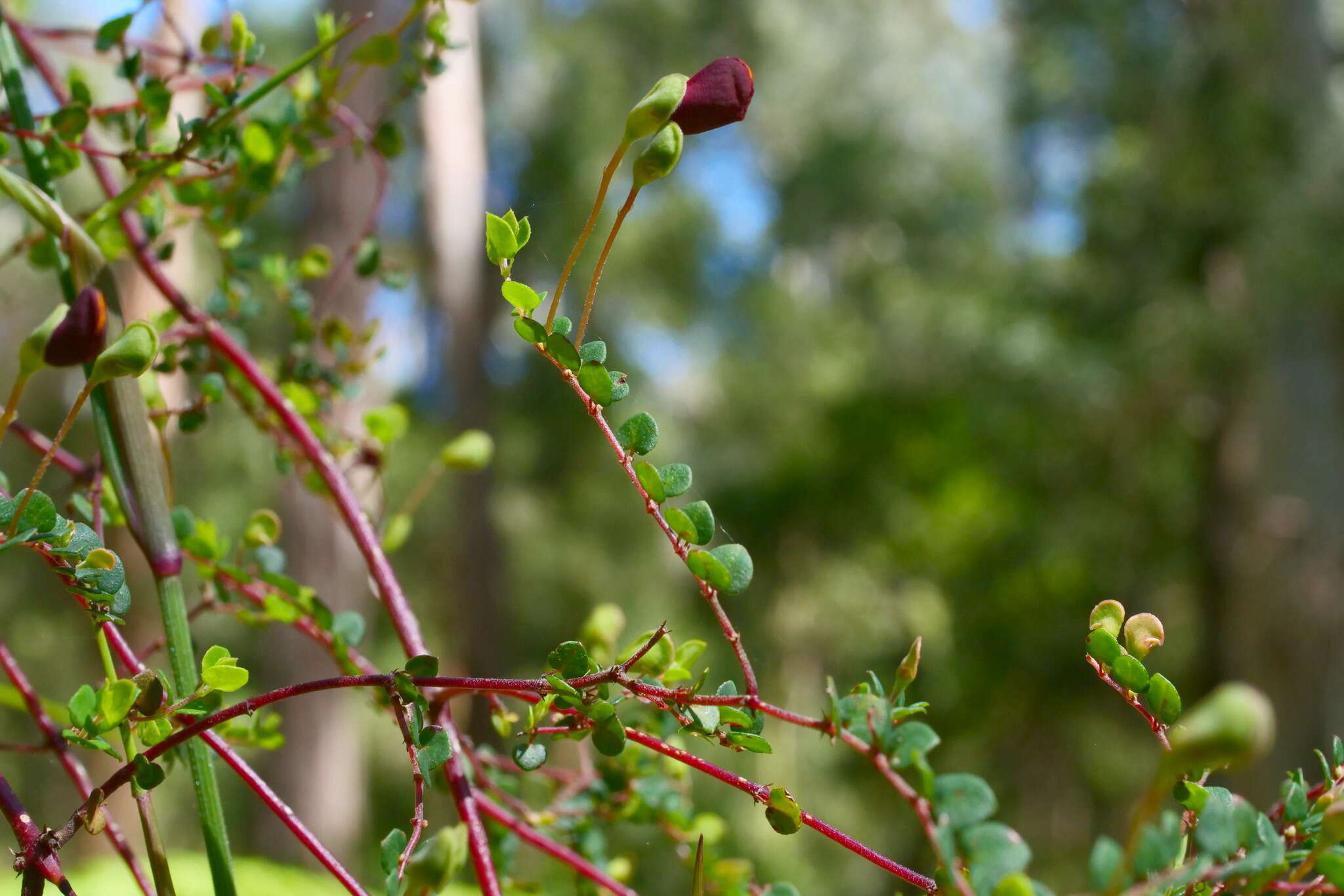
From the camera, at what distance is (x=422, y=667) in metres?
0.21

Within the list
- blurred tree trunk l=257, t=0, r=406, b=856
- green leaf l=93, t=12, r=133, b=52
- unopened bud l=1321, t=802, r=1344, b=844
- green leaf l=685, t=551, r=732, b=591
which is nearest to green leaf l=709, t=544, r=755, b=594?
green leaf l=685, t=551, r=732, b=591

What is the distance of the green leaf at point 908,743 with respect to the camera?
0.18 meters

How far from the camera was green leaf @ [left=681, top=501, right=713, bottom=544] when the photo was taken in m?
0.21

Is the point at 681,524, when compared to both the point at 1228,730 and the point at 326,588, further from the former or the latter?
the point at 326,588

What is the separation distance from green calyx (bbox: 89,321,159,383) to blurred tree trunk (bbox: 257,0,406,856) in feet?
6.09

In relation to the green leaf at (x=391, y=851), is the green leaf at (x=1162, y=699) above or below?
above

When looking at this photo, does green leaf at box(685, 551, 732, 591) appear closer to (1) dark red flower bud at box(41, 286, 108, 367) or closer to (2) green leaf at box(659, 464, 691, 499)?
(2) green leaf at box(659, 464, 691, 499)

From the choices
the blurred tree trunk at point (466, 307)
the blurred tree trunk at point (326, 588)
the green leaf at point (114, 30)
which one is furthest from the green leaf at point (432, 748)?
the blurred tree trunk at point (466, 307)

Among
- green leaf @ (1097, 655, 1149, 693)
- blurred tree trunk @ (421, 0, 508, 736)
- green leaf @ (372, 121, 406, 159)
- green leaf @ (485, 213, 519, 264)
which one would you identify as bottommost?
green leaf @ (1097, 655, 1149, 693)

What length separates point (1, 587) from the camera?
4242 millimetres

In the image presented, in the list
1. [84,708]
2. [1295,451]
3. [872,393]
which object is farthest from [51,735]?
[872,393]

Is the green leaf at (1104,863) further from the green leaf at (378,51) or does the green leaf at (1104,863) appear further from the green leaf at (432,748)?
the green leaf at (378,51)

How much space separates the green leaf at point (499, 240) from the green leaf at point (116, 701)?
109mm

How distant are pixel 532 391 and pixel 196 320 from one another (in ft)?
13.5
